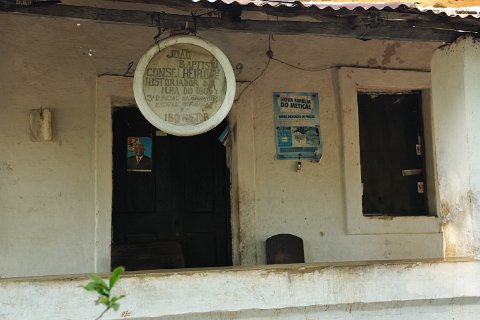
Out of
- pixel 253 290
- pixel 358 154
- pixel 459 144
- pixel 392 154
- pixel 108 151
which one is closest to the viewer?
pixel 253 290

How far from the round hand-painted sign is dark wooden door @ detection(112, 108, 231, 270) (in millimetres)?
1391

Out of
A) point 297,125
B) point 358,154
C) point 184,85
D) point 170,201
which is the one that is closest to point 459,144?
point 358,154

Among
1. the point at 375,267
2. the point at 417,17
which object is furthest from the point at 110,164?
the point at 417,17

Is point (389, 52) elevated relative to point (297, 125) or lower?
elevated

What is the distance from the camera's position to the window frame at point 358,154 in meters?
5.07

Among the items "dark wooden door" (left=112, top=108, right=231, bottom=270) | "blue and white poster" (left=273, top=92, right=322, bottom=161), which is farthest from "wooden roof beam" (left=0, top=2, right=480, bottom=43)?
"dark wooden door" (left=112, top=108, right=231, bottom=270)

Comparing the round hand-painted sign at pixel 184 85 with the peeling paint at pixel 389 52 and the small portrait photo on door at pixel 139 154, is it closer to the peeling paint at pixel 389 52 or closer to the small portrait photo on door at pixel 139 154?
the small portrait photo on door at pixel 139 154

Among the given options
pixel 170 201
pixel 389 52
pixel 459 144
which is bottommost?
pixel 170 201

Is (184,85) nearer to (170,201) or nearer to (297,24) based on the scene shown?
(297,24)

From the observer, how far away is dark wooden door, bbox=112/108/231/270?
4941mm

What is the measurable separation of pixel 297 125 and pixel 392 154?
1.06 m

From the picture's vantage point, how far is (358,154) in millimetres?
5148

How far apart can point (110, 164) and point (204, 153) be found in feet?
3.13

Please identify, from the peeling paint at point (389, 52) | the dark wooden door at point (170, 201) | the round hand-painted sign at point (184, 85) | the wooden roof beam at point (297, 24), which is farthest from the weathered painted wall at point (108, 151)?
the wooden roof beam at point (297, 24)
